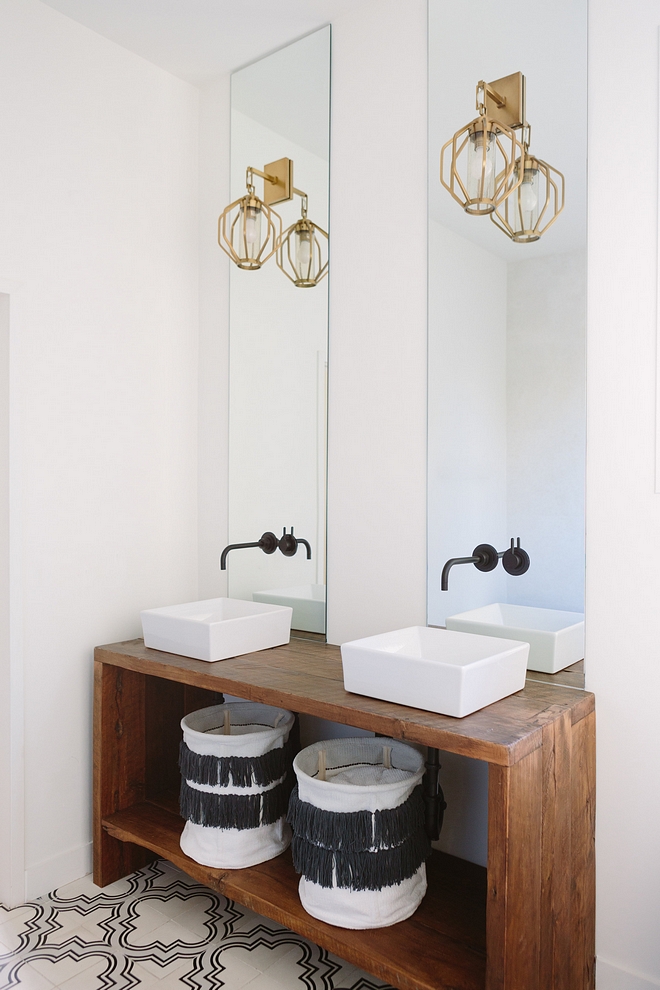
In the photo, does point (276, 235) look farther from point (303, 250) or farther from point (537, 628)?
point (537, 628)

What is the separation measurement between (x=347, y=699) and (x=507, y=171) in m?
1.36

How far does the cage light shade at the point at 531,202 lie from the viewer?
1727mm

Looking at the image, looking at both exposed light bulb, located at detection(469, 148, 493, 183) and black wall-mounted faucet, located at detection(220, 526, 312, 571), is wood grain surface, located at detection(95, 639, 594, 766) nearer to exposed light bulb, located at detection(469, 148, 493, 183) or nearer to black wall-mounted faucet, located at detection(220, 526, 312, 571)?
black wall-mounted faucet, located at detection(220, 526, 312, 571)

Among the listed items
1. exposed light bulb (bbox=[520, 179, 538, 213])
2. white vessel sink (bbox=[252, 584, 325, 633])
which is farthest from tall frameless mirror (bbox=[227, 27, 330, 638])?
exposed light bulb (bbox=[520, 179, 538, 213])

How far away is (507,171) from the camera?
1787 millimetres

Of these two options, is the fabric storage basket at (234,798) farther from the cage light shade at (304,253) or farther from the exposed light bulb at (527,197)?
the exposed light bulb at (527,197)

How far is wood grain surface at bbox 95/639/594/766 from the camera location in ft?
4.46

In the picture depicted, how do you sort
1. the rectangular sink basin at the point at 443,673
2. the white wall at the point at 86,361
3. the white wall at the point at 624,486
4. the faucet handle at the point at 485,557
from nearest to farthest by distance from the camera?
the rectangular sink basin at the point at 443,673 < the white wall at the point at 624,486 < the faucet handle at the point at 485,557 < the white wall at the point at 86,361

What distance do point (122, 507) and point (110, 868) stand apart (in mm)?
1120

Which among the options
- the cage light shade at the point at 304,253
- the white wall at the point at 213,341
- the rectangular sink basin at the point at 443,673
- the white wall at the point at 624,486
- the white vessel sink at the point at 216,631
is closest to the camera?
the rectangular sink basin at the point at 443,673

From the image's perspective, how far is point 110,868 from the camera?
85.4 inches

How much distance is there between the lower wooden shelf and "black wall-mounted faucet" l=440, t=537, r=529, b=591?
29.8 inches

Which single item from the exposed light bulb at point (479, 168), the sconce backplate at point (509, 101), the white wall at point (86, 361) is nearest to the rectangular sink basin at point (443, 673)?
the white wall at point (86, 361)

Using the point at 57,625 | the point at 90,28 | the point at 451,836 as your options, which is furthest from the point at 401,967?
the point at 90,28
